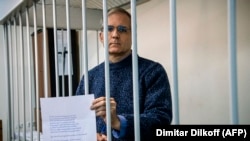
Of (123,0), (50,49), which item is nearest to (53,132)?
(123,0)

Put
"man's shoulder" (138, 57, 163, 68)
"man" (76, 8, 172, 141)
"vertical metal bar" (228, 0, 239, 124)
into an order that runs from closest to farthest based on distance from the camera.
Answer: "vertical metal bar" (228, 0, 239, 124) → "man" (76, 8, 172, 141) → "man's shoulder" (138, 57, 163, 68)

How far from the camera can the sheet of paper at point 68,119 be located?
0.81 m

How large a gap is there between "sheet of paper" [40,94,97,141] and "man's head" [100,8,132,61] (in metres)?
0.32

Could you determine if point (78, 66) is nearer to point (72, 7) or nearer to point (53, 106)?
point (72, 7)

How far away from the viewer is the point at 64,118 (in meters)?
0.83

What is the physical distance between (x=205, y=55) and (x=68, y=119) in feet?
3.42

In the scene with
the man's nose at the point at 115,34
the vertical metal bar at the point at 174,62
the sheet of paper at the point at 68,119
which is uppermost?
the man's nose at the point at 115,34

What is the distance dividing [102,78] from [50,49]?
1.65m

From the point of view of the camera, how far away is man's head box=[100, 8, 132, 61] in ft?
3.47

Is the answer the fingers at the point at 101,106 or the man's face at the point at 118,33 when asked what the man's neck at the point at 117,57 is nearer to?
the man's face at the point at 118,33

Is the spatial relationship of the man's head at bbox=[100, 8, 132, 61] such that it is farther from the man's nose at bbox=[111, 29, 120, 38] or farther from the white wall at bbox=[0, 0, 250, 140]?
the white wall at bbox=[0, 0, 250, 140]

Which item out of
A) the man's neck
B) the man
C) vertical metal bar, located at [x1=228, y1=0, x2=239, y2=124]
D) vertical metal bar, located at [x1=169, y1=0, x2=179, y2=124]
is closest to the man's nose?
the man

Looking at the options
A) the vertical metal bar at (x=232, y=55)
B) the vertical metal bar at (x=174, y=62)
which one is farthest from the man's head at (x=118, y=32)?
the vertical metal bar at (x=232, y=55)

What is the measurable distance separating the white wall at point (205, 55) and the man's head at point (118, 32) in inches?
24.5
